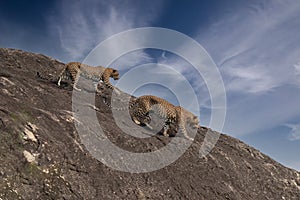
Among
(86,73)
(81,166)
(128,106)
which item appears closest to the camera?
(81,166)

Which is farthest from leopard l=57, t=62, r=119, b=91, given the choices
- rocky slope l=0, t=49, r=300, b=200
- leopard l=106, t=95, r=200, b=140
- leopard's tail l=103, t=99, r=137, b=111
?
leopard l=106, t=95, r=200, b=140

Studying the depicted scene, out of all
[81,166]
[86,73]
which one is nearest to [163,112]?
[86,73]

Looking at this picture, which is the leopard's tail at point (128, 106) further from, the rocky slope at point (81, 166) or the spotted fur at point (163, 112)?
the rocky slope at point (81, 166)

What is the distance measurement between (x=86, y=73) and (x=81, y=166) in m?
11.9

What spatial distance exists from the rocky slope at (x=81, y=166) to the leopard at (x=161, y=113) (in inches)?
62.8

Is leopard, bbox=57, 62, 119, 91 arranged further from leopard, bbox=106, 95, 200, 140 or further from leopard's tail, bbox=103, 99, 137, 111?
leopard, bbox=106, 95, 200, 140

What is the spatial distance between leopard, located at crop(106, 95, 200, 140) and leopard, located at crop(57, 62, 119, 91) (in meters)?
3.10

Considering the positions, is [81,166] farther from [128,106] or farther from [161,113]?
[161,113]

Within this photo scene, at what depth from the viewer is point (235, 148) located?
17062 millimetres

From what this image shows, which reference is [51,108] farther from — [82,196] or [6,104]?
[82,196]

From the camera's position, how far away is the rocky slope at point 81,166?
799 centimetres

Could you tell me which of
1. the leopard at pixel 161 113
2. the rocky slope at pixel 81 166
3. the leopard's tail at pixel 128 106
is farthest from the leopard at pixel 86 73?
the leopard at pixel 161 113

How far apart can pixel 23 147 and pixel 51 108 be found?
324 cm

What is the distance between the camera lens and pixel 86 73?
2030 centimetres
